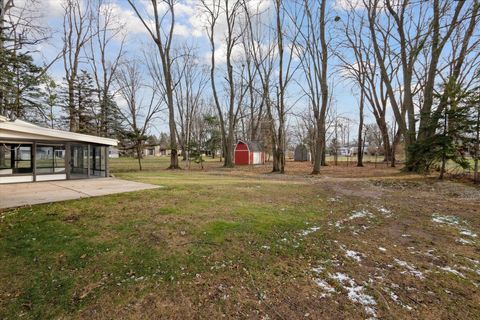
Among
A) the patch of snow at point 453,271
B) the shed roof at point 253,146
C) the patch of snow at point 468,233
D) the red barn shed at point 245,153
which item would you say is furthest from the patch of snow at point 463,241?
the shed roof at point 253,146

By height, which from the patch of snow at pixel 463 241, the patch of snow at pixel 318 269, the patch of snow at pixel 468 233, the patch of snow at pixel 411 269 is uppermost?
the patch of snow at pixel 468 233

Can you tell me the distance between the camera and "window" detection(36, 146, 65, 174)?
35.5ft

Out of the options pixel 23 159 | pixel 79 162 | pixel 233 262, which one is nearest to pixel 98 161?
pixel 79 162

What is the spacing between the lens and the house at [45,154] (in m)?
9.95

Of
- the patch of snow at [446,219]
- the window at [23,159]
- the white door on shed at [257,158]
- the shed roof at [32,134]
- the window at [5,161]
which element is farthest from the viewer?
the white door on shed at [257,158]

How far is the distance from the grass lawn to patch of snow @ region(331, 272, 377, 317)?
12 mm

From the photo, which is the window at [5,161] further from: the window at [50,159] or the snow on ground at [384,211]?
the snow on ground at [384,211]

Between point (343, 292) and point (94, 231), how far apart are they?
4.07 metres

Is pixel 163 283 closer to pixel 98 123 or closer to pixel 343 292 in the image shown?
pixel 343 292

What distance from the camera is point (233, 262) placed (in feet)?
11.3

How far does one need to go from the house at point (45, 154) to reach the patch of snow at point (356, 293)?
11794 millimetres

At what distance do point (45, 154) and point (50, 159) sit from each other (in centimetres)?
34

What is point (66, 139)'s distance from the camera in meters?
11.0

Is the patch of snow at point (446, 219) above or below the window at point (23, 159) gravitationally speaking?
below
